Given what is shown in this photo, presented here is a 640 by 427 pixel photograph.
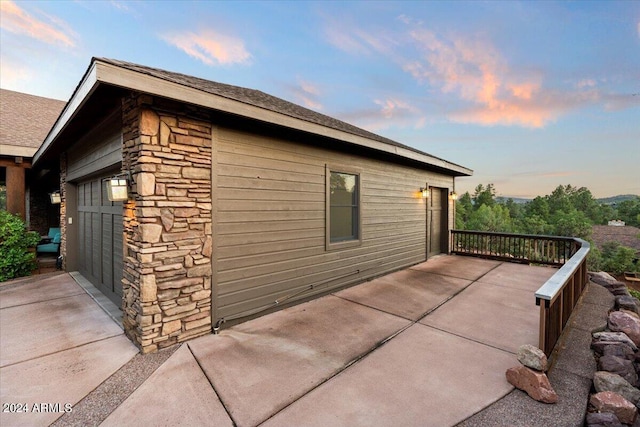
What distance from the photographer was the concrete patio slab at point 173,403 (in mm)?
1746

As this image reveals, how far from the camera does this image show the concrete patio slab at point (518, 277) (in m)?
4.99

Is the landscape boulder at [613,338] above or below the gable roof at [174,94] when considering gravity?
below

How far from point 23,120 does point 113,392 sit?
1034 centimetres

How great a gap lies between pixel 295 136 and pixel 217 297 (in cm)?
258

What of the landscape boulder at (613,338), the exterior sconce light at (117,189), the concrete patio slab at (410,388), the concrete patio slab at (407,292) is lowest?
the concrete patio slab at (407,292)

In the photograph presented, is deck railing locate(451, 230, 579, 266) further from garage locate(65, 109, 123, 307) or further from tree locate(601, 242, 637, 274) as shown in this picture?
tree locate(601, 242, 637, 274)

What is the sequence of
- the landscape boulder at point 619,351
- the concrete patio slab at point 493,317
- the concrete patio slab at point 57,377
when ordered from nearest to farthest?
the concrete patio slab at point 57,377
the landscape boulder at point 619,351
the concrete patio slab at point 493,317

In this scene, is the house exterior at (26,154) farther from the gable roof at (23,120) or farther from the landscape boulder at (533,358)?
the landscape boulder at (533,358)

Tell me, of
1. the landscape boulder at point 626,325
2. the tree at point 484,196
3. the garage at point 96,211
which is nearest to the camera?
the landscape boulder at point 626,325

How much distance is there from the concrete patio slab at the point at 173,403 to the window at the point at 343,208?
2840 millimetres

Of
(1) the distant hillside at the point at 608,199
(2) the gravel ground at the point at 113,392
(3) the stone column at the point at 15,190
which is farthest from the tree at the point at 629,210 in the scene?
(3) the stone column at the point at 15,190

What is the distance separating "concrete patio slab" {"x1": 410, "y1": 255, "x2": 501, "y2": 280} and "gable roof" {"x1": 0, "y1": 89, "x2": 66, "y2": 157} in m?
10.1

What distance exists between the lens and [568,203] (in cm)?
5150

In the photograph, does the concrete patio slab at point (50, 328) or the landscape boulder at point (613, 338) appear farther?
the landscape boulder at point (613, 338)
